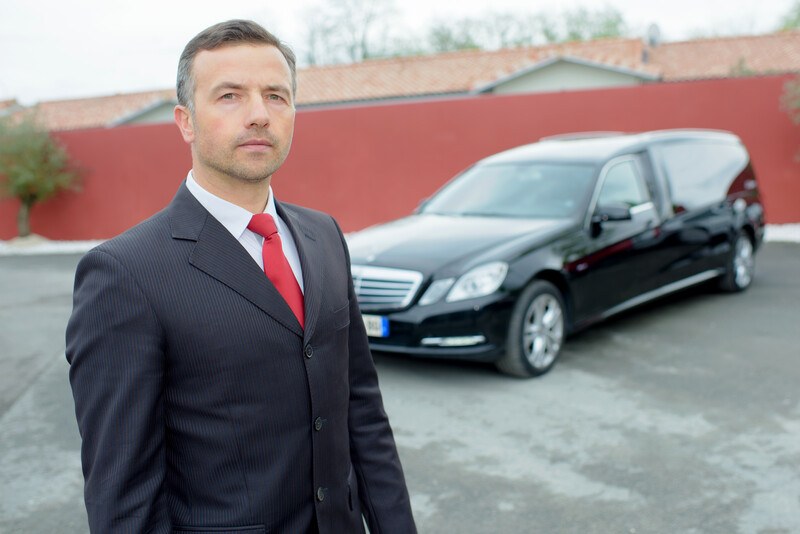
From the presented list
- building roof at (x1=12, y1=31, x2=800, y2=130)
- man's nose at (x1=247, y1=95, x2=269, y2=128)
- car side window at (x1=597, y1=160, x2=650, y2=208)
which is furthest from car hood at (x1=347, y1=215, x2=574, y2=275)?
building roof at (x1=12, y1=31, x2=800, y2=130)

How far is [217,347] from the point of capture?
5.16 ft

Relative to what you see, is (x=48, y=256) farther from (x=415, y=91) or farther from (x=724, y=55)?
(x=724, y=55)

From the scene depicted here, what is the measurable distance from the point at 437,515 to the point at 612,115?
34.9 feet

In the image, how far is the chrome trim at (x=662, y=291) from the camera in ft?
21.1

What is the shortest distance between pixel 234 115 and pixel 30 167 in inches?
→ 635

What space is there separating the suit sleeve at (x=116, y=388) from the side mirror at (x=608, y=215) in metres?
5.08

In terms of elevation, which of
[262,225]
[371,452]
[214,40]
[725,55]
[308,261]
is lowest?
[725,55]

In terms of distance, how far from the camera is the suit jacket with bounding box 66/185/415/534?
150cm

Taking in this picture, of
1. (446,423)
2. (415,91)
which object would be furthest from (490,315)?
(415,91)

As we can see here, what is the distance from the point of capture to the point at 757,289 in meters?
8.31

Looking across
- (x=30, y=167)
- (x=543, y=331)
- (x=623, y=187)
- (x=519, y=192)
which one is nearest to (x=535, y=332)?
(x=543, y=331)

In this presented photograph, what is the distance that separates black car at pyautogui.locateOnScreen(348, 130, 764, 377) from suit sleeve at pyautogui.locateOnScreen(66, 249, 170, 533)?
3.89 meters

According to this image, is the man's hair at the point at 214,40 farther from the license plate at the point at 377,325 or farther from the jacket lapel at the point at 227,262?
the license plate at the point at 377,325

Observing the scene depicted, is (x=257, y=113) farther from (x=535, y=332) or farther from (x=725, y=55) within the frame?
(x=725, y=55)
